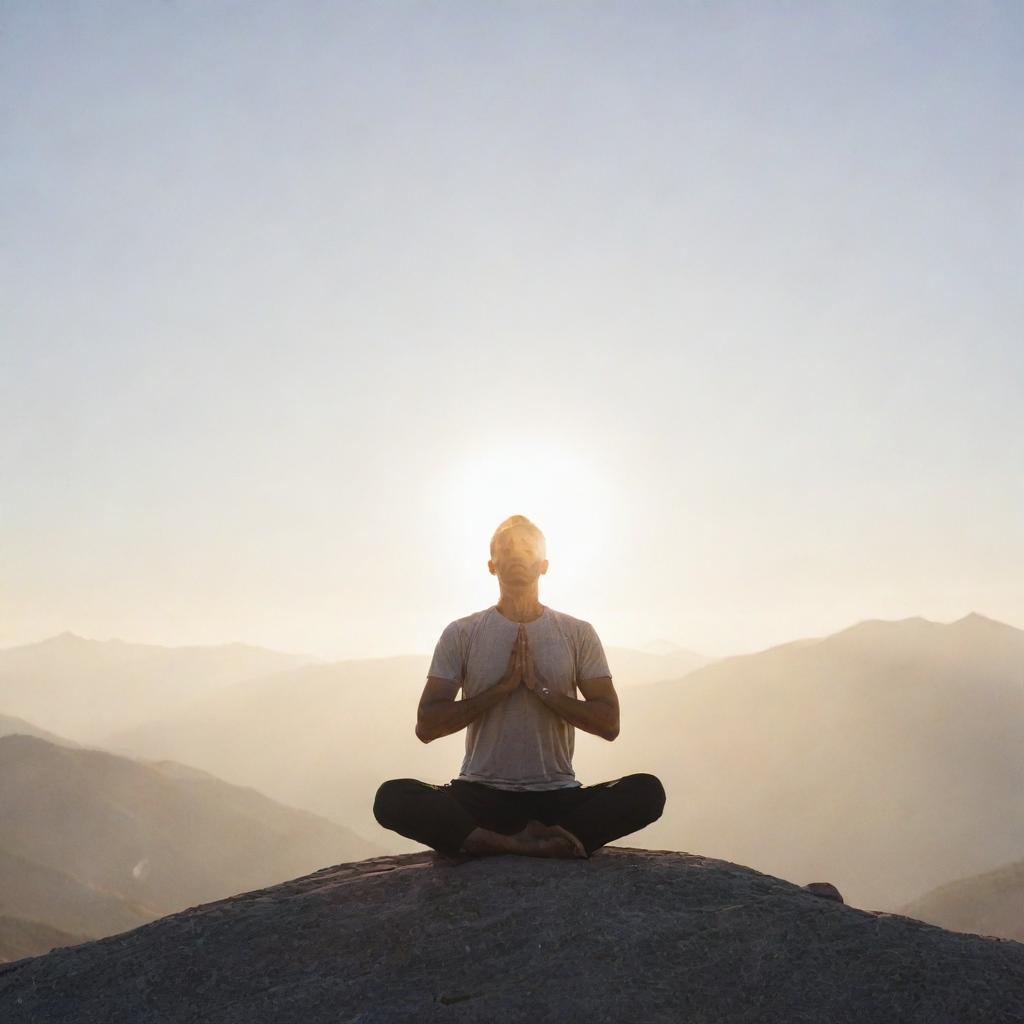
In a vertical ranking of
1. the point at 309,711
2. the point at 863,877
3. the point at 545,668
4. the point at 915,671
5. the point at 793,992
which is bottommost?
the point at 793,992

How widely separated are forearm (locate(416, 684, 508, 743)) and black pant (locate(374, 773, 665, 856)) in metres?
0.32

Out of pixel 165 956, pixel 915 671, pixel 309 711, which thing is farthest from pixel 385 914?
pixel 309 711

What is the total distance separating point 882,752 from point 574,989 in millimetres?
99334

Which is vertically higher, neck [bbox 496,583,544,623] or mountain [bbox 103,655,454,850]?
mountain [bbox 103,655,454,850]

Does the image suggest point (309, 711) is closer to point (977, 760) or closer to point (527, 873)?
point (977, 760)

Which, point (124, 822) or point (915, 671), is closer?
point (124, 822)

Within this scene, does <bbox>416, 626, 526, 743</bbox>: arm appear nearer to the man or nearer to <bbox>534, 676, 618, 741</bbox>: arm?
the man

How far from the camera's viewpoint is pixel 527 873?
201 inches

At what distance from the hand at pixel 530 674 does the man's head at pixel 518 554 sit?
1.34 feet

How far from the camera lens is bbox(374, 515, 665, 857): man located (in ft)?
16.6

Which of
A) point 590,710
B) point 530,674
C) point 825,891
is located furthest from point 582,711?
point 825,891

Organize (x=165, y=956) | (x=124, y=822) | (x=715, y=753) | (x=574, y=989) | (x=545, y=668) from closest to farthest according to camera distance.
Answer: (x=574, y=989) < (x=165, y=956) < (x=545, y=668) < (x=124, y=822) < (x=715, y=753)

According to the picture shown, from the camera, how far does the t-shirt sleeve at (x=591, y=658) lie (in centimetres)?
540

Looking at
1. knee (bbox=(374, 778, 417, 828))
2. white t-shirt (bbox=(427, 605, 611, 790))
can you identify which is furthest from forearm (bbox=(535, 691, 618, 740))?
knee (bbox=(374, 778, 417, 828))
